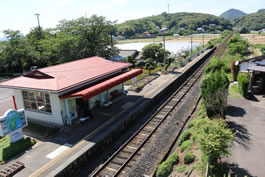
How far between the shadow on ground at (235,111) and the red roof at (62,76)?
1092 cm

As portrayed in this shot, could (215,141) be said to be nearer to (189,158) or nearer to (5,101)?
(189,158)

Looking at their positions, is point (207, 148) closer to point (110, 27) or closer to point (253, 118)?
point (253, 118)

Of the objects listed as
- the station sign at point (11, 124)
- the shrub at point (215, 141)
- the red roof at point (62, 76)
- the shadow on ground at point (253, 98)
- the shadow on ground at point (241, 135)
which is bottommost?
the shadow on ground at point (241, 135)

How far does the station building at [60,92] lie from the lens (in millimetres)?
14969

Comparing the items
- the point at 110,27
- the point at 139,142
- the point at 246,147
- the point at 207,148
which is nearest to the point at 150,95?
the point at 139,142

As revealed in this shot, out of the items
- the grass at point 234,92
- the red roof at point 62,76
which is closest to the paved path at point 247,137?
the grass at point 234,92

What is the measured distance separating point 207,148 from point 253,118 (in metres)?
7.84

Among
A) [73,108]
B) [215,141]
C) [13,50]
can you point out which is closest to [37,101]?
[73,108]

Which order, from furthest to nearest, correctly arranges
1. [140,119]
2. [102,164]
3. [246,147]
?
[140,119] < [102,164] < [246,147]

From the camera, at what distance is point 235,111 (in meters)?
15.2

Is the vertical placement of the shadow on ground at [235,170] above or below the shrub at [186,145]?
above

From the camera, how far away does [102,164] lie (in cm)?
1202

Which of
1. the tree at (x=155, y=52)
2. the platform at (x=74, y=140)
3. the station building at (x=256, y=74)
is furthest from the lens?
the tree at (x=155, y=52)

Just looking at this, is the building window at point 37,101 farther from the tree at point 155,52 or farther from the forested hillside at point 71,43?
the tree at point 155,52
